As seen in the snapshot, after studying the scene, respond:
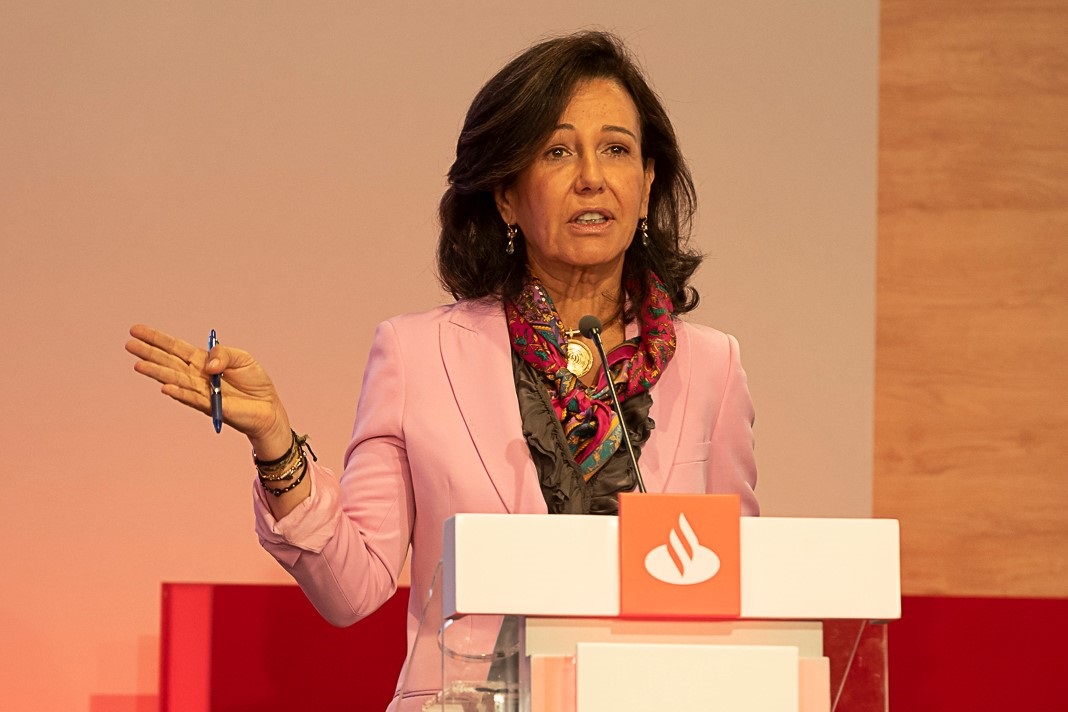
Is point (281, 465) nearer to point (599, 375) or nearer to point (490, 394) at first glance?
point (490, 394)

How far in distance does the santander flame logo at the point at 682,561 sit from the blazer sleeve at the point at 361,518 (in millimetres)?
605

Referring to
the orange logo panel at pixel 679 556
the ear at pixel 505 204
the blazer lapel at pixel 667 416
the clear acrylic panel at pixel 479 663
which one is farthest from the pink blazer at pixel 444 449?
the orange logo panel at pixel 679 556

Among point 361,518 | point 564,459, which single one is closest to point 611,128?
point 564,459

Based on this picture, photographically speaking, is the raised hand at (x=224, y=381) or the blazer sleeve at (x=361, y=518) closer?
the raised hand at (x=224, y=381)

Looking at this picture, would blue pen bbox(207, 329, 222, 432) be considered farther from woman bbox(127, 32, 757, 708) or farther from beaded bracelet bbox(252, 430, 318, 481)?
woman bbox(127, 32, 757, 708)

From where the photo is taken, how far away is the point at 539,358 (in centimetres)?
204

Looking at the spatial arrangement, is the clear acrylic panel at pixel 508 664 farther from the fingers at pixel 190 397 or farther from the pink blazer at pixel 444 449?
the pink blazer at pixel 444 449

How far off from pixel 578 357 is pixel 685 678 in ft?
3.06

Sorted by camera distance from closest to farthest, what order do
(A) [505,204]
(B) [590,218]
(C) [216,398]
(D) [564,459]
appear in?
1. (C) [216,398]
2. (D) [564,459]
3. (B) [590,218]
4. (A) [505,204]

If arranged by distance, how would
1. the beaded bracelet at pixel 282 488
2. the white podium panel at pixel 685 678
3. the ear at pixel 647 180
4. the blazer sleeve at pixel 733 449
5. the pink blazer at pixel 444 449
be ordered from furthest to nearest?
the ear at pixel 647 180
the blazer sleeve at pixel 733 449
the pink blazer at pixel 444 449
the beaded bracelet at pixel 282 488
the white podium panel at pixel 685 678

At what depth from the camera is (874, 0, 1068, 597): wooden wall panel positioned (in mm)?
3133

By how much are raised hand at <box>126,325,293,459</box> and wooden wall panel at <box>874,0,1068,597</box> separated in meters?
1.83

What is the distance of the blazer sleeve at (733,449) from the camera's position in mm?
2148

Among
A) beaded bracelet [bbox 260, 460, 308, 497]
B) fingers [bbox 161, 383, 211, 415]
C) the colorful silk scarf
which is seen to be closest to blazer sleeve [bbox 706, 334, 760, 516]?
the colorful silk scarf
